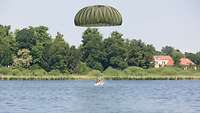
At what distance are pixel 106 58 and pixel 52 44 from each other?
380 inches

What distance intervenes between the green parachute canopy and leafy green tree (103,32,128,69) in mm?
89036

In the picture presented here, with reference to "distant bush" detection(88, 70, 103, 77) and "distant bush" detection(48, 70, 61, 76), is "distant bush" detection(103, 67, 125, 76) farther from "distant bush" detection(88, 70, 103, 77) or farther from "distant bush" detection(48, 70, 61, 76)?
"distant bush" detection(48, 70, 61, 76)

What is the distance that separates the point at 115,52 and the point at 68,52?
360 inches

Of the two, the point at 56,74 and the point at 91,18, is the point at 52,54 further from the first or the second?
the point at 91,18

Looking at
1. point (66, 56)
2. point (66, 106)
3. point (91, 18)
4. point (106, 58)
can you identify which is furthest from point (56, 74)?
point (91, 18)

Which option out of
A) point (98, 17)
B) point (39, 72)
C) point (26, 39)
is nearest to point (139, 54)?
point (39, 72)

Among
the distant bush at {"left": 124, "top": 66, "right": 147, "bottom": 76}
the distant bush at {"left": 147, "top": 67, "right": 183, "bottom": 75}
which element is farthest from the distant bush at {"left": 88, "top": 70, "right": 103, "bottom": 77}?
the distant bush at {"left": 147, "top": 67, "right": 183, "bottom": 75}

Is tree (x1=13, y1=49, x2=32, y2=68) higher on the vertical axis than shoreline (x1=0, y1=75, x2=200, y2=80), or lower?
higher

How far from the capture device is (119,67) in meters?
128

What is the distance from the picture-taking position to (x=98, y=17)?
122 ft

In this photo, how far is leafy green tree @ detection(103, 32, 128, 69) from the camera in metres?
127

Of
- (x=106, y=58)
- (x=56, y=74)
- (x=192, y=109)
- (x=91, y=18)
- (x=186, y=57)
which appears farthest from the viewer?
(x=186, y=57)

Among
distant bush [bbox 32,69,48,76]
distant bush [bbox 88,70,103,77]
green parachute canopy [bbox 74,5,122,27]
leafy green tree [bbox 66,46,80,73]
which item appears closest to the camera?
green parachute canopy [bbox 74,5,122,27]

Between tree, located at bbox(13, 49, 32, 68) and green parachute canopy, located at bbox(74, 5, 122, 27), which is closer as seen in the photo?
green parachute canopy, located at bbox(74, 5, 122, 27)
